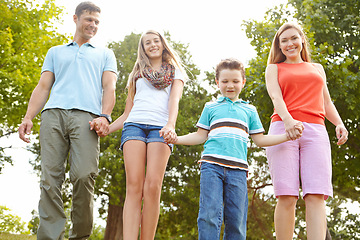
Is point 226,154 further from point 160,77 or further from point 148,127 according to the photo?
point 160,77

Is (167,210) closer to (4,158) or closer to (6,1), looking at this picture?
(4,158)

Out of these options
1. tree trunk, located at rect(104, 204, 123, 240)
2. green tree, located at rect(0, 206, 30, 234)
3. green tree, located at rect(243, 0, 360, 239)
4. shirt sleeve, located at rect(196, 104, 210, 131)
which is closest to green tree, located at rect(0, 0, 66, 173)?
tree trunk, located at rect(104, 204, 123, 240)

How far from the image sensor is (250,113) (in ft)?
12.9

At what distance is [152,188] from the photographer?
3920mm

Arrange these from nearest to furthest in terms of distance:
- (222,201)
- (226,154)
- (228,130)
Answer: (222,201) < (226,154) < (228,130)

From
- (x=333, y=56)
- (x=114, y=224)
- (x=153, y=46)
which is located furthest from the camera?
(x=114, y=224)

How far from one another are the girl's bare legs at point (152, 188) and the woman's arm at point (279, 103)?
3.96 ft

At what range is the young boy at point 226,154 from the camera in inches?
136

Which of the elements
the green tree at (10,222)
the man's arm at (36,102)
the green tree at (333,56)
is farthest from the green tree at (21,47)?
the green tree at (10,222)

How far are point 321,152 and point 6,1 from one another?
15603 mm

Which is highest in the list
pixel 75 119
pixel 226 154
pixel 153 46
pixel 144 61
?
pixel 153 46

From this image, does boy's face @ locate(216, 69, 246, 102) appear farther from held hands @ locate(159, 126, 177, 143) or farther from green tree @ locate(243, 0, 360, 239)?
green tree @ locate(243, 0, 360, 239)

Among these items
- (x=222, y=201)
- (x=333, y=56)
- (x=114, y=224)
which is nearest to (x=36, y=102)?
(x=222, y=201)

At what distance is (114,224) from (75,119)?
15751 millimetres
